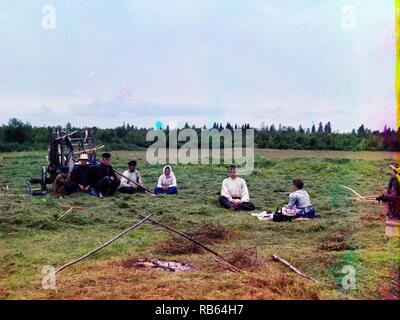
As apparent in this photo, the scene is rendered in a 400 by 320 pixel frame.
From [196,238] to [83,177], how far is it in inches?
194

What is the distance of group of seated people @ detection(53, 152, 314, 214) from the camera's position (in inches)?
394

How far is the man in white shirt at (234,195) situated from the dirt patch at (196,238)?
2.38m

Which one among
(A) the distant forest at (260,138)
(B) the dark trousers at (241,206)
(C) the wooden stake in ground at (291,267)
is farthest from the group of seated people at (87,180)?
(A) the distant forest at (260,138)

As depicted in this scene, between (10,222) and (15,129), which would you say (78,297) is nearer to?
(10,222)

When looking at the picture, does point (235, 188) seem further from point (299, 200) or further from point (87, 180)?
point (87, 180)

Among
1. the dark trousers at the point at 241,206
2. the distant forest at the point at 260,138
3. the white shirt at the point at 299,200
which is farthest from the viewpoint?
the distant forest at the point at 260,138

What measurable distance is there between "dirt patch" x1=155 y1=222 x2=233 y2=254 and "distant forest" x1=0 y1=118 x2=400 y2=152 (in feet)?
76.1

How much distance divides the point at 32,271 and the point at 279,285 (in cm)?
271

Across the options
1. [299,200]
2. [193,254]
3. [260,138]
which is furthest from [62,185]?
[260,138]

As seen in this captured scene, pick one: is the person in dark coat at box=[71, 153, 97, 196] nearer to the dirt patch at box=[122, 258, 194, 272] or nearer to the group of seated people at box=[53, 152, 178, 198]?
the group of seated people at box=[53, 152, 178, 198]

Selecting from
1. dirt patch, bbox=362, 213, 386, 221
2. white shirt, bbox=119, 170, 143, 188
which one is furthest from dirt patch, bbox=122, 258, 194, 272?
white shirt, bbox=119, 170, 143, 188

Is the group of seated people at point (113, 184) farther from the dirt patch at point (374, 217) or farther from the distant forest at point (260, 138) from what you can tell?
the distant forest at point (260, 138)

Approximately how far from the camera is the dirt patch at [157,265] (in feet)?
17.9

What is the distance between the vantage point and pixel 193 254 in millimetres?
6176
